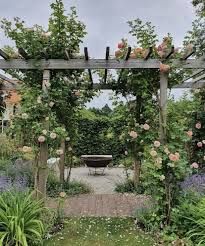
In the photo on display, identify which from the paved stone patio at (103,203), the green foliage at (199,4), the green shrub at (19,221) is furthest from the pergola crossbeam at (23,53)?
the green foliage at (199,4)

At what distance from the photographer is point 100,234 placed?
15.8 ft

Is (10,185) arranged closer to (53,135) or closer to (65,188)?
(53,135)

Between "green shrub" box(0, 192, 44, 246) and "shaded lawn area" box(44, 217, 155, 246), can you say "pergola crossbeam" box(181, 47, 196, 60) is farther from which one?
"green shrub" box(0, 192, 44, 246)

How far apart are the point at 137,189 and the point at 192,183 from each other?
1963mm

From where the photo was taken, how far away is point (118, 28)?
8242mm

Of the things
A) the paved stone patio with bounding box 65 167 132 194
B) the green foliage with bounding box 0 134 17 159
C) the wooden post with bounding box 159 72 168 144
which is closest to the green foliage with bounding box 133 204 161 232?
the wooden post with bounding box 159 72 168 144

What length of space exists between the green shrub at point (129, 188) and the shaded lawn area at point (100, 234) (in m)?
2.13

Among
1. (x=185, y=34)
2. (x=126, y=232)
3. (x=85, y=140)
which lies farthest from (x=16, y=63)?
(x=85, y=140)

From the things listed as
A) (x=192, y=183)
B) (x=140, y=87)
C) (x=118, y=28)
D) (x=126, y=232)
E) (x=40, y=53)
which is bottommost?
(x=126, y=232)

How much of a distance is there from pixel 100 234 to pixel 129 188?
3.14 metres

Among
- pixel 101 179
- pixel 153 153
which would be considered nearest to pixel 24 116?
pixel 153 153

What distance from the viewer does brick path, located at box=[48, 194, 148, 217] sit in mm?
6008

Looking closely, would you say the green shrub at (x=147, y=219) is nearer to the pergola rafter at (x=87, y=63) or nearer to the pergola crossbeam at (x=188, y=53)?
the pergola rafter at (x=87, y=63)

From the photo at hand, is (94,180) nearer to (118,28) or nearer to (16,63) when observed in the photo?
(118,28)
